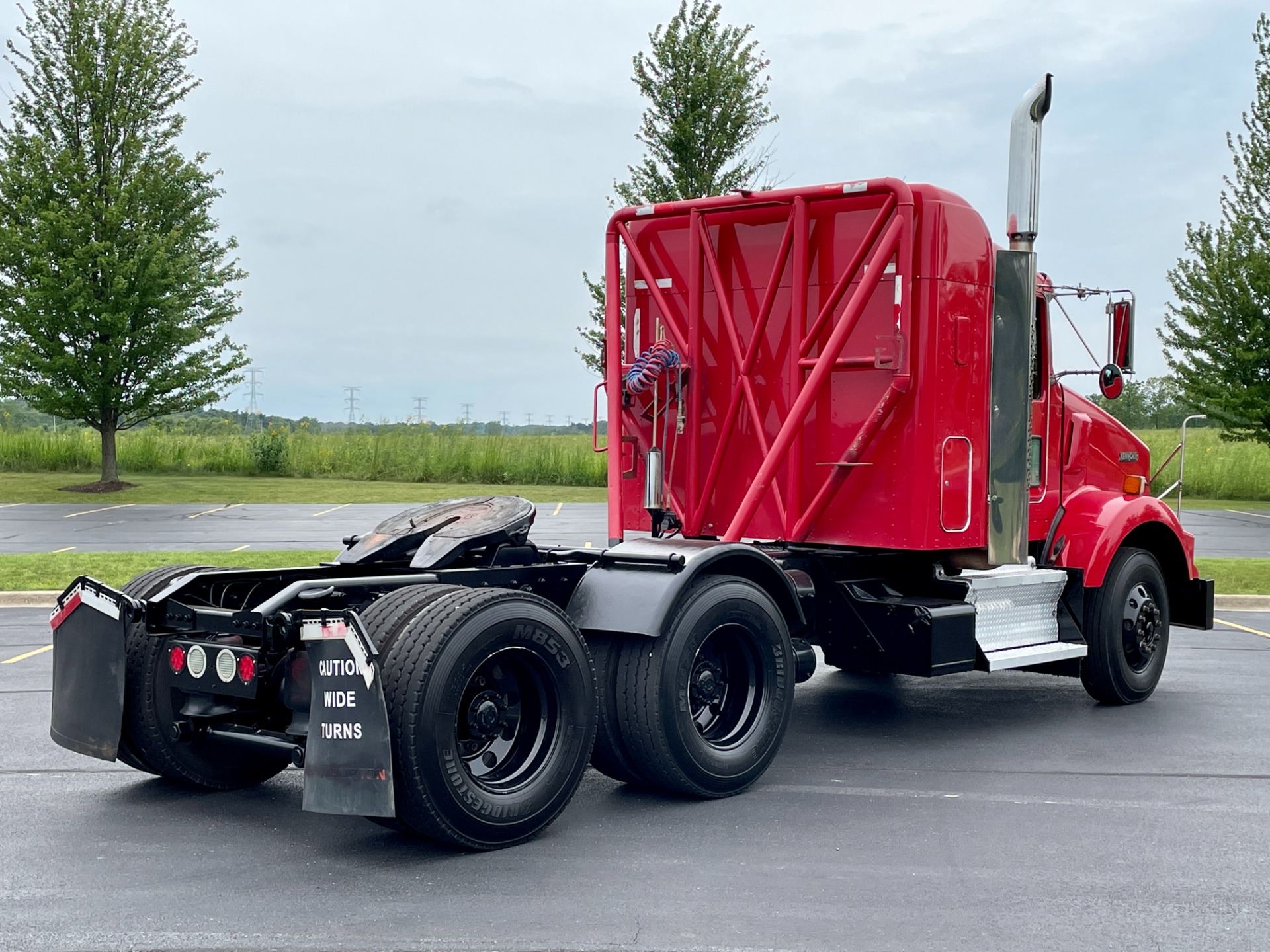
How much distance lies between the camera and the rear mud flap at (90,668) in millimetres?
5797

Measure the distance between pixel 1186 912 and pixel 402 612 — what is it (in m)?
3.09

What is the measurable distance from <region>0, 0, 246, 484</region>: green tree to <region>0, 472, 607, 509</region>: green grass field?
179cm

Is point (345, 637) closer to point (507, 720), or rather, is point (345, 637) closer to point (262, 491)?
point (507, 720)

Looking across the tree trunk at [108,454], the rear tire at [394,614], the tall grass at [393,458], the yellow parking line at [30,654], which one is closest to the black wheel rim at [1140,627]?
the rear tire at [394,614]

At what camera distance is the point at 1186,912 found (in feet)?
15.5

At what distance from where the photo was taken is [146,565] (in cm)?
1499

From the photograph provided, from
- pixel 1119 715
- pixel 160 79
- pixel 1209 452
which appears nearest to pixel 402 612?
pixel 1119 715

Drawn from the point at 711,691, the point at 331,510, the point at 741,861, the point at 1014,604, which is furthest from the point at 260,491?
the point at 741,861

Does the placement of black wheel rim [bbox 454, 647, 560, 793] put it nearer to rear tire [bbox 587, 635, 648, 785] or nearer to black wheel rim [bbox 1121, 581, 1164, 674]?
rear tire [bbox 587, 635, 648, 785]

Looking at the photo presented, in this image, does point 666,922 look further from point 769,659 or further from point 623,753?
point 769,659

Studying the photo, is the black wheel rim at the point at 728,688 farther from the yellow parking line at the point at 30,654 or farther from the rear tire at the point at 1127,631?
the yellow parking line at the point at 30,654

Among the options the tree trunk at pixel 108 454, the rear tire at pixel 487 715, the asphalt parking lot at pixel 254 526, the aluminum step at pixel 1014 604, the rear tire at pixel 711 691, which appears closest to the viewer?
the rear tire at pixel 487 715

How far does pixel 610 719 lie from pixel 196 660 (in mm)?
1813

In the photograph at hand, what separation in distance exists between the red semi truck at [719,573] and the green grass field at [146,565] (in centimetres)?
688
